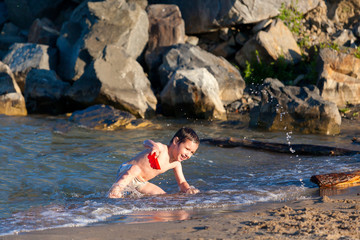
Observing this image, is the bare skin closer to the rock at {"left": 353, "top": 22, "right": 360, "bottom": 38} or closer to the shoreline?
the shoreline

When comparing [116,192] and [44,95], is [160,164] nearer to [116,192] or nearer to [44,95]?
[116,192]

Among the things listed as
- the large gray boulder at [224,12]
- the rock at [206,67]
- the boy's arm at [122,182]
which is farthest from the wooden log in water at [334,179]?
the large gray boulder at [224,12]

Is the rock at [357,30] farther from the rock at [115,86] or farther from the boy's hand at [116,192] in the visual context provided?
the boy's hand at [116,192]

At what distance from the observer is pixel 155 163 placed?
209 inches

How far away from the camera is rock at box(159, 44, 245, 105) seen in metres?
11.9

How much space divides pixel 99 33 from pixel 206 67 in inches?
119

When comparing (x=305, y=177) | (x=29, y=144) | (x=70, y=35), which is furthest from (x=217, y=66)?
(x=305, y=177)

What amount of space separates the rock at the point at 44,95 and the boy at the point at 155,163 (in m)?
6.67

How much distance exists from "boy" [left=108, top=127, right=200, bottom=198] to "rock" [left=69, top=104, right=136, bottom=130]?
14.7 ft

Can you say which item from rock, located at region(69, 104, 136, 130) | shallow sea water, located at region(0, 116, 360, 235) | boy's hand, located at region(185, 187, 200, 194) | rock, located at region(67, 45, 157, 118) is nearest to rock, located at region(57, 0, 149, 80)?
rock, located at region(67, 45, 157, 118)

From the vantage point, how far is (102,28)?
12.9 metres

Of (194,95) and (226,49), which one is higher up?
(226,49)

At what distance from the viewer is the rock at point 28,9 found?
16.0m

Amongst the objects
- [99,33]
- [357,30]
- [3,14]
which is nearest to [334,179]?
[99,33]
